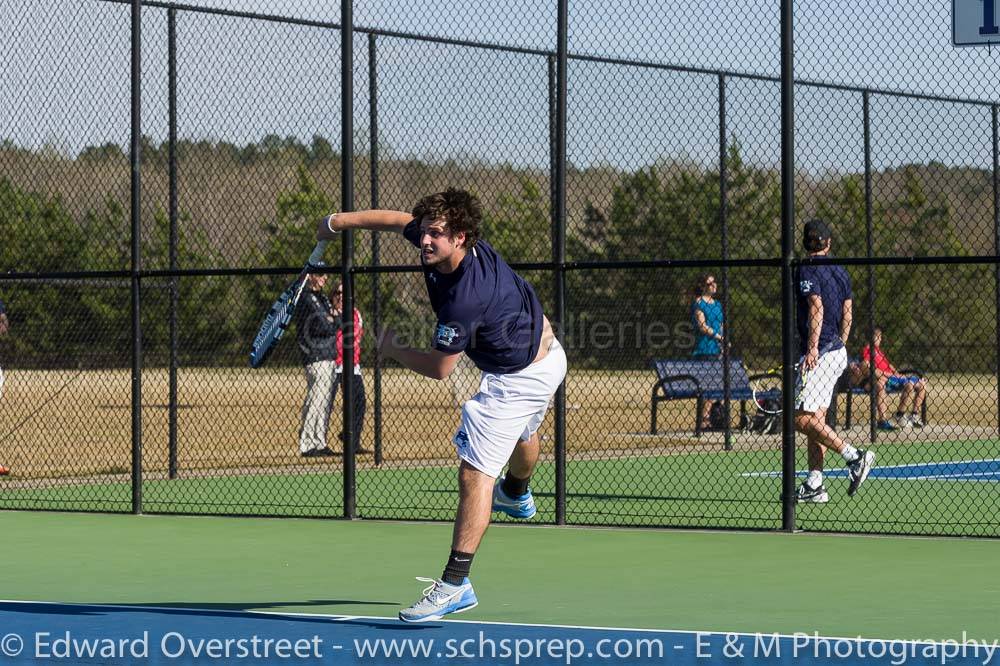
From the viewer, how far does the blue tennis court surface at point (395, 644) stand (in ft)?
22.1

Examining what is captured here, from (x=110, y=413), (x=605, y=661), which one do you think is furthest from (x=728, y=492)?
(x=110, y=413)

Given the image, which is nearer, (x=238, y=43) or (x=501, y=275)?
(x=501, y=275)

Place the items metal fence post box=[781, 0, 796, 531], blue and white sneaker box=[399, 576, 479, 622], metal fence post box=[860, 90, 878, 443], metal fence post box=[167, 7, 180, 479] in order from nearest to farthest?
blue and white sneaker box=[399, 576, 479, 622]
metal fence post box=[781, 0, 796, 531]
metal fence post box=[167, 7, 180, 479]
metal fence post box=[860, 90, 878, 443]

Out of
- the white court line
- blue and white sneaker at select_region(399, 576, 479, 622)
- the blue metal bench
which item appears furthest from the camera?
the blue metal bench

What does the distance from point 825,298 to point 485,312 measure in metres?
4.94

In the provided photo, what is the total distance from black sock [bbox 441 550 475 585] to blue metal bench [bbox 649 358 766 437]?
9.84 m

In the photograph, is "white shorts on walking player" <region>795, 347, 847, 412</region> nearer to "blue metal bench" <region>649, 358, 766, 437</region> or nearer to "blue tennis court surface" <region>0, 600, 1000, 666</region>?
"blue tennis court surface" <region>0, 600, 1000, 666</region>

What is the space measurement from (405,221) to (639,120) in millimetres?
6881

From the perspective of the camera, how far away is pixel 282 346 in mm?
30094

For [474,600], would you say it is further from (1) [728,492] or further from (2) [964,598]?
(1) [728,492]

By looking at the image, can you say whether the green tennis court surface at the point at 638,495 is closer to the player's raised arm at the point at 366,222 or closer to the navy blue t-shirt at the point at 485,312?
the player's raised arm at the point at 366,222

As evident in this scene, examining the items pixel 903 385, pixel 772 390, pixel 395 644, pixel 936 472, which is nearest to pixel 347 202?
pixel 395 644

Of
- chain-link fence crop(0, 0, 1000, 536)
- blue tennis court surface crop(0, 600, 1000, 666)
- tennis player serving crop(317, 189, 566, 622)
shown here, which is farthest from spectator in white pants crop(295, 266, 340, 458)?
blue tennis court surface crop(0, 600, 1000, 666)

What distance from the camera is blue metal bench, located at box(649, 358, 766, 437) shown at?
1766 centimetres
